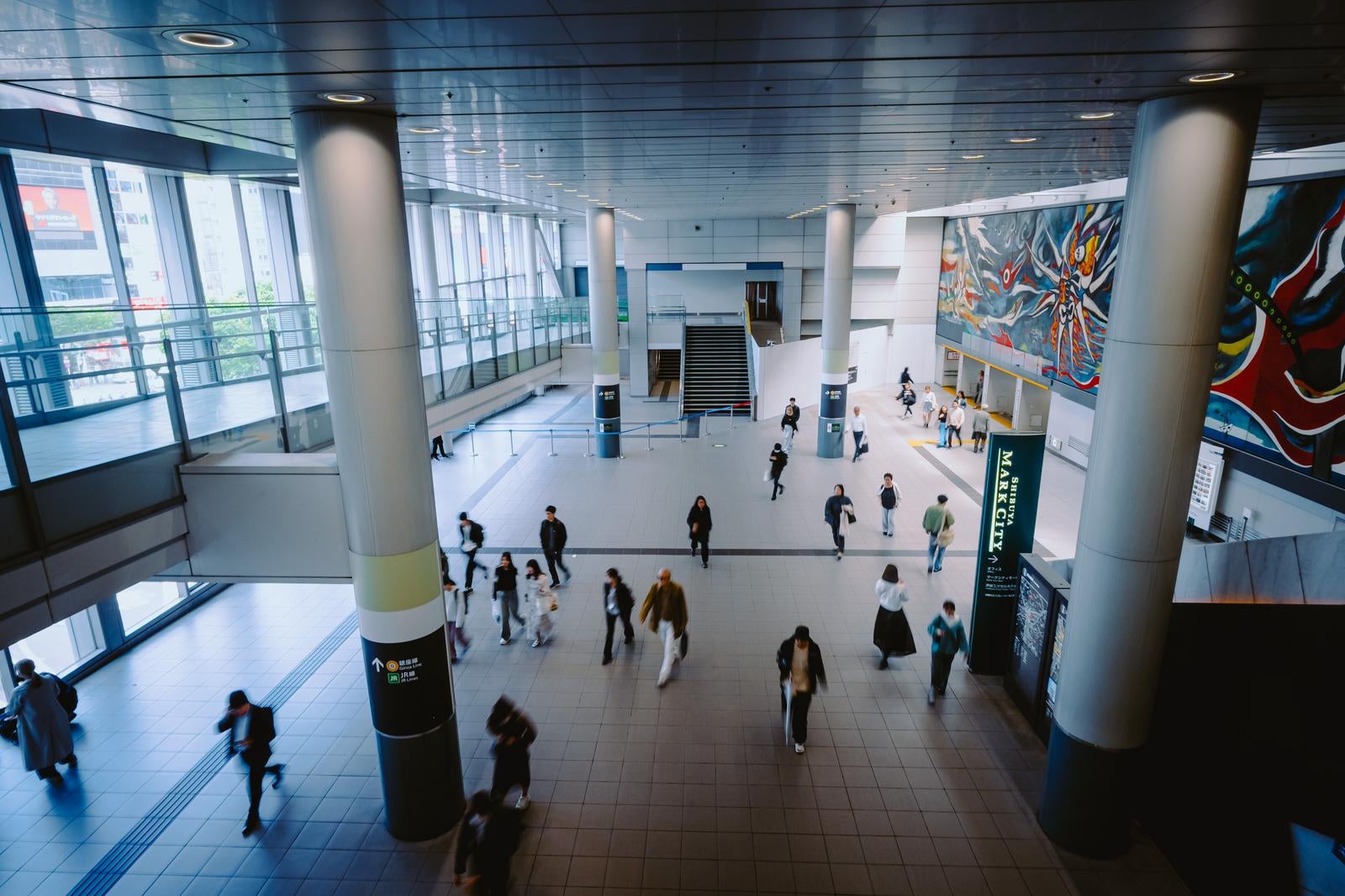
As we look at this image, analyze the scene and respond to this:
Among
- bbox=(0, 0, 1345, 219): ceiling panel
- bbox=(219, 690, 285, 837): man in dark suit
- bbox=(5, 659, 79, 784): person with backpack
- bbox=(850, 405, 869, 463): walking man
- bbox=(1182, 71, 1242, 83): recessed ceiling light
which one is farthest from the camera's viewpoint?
bbox=(850, 405, 869, 463): walking man

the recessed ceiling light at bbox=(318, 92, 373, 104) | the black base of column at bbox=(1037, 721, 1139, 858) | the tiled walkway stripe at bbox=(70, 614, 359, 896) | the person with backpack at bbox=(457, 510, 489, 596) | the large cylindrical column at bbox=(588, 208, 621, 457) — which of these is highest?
the recessed ceiling light at bbox=(318, 92, 373, 104)

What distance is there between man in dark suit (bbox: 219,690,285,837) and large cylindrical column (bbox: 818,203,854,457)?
1350 centimetres

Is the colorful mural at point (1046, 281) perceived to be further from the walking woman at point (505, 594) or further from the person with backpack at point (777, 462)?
the walking woman at point (505, 594)

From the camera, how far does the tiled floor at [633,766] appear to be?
551 cm

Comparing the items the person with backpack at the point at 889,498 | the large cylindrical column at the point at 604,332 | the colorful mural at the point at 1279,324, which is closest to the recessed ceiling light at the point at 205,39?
the colorful mural at the point at 1279,324

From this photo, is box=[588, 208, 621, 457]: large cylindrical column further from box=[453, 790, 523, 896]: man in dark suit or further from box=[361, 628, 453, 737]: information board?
box=[453, 790, 523, 896]: man in dark suit

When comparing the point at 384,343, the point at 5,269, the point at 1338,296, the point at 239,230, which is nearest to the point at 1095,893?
the point at 384,343

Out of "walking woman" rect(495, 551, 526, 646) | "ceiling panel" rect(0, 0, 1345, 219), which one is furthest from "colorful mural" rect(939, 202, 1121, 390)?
"walking woman" rect(495, 551, 526, 646)

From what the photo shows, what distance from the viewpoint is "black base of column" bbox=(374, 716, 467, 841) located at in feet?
18.9

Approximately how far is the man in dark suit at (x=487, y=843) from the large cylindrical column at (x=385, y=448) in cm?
121

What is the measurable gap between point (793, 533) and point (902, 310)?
61.7 feet

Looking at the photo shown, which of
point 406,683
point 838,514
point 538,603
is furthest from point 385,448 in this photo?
point 838,514

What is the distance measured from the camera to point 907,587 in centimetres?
1028

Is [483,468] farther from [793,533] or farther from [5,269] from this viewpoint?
[5,269]
